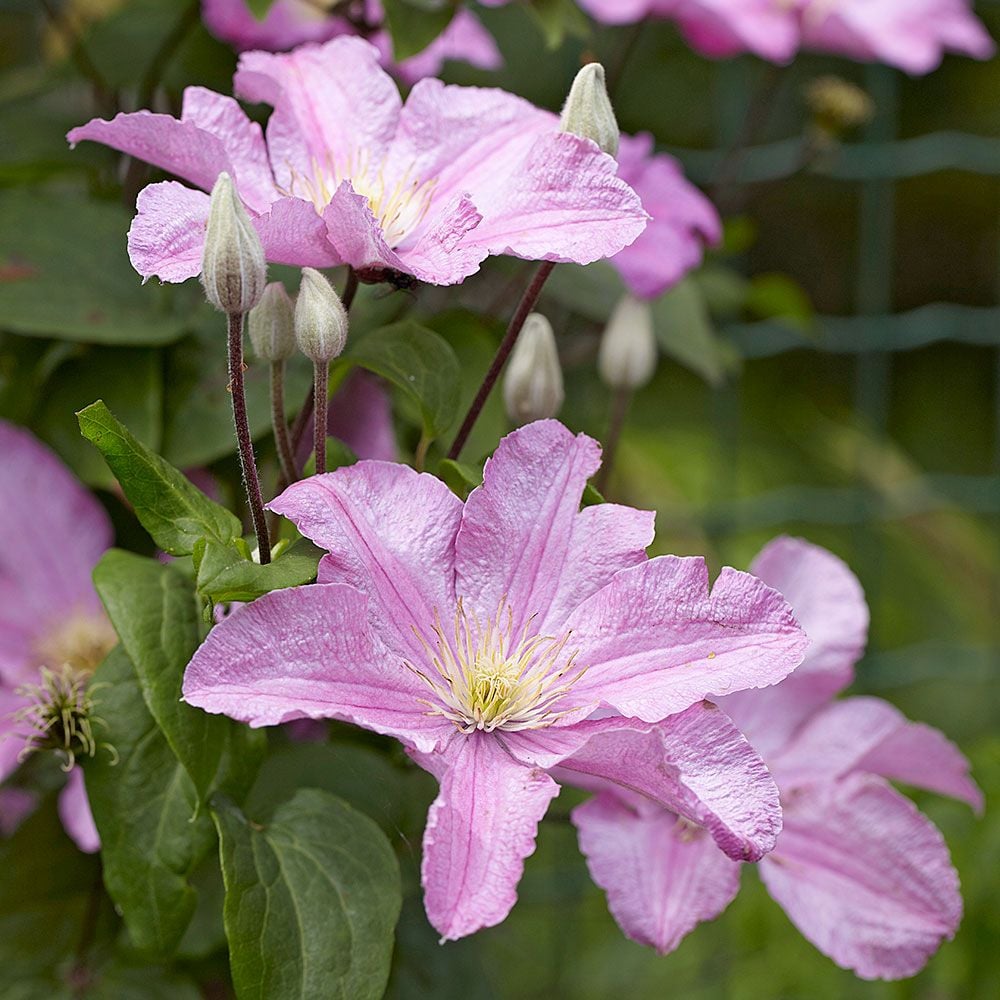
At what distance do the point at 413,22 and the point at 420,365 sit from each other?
215 mm

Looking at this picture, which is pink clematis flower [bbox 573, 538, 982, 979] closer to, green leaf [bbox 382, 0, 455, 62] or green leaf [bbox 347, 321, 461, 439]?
green leaf [bbox 347, 321, 461, 439]

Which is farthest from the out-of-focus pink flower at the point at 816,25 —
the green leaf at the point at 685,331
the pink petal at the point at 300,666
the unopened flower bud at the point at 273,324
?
the pink petal at the point at 300,666

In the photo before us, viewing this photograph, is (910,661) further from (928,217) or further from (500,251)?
(500,251)

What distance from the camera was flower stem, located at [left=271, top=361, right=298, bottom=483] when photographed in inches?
19.6

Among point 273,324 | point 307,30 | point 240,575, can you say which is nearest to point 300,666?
point 240,575

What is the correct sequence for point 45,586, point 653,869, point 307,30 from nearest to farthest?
point 653,869 < point 45,586 < point 307,30

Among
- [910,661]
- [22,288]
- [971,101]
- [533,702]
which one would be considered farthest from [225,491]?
[971,101]

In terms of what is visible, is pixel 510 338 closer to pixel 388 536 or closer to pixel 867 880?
pixel 388 536

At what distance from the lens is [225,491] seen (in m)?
0.66

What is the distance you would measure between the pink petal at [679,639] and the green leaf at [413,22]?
0.31m

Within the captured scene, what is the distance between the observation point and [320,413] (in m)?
0.47

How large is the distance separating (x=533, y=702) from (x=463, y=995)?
1.23ft

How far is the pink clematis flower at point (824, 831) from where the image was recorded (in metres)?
0.53

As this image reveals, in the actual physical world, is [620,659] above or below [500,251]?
below
